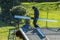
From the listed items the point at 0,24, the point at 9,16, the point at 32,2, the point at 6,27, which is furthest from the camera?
the point at 32,2

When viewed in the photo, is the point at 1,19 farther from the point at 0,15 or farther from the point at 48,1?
the point at 48,1

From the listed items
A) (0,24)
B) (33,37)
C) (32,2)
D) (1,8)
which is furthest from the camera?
(32,2)

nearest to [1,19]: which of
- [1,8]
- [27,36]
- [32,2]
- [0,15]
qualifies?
[0,15]

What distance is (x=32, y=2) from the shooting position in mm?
25781

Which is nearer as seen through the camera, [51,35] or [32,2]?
[51,35]

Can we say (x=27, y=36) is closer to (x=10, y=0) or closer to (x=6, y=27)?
(x=6, y=27)

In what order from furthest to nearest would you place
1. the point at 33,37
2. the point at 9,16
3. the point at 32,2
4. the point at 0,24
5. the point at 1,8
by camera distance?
the point at 32,2
the point at 1,8
the point at 9,16
the point at 0,24
the point at 33,37

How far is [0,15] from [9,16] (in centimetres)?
93

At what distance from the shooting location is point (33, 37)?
7.46 m

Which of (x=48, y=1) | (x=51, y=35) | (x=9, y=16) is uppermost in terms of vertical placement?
(x=51, y=35)

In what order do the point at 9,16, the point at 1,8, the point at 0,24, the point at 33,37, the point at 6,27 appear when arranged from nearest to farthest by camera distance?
the point at 33,37
the point at 6,27
the point at 0,24
the point at 9,16
the point at 1,8

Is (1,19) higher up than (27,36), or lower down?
lower down

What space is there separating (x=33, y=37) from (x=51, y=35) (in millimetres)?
683

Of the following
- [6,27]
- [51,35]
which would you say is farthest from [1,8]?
[51,35]
